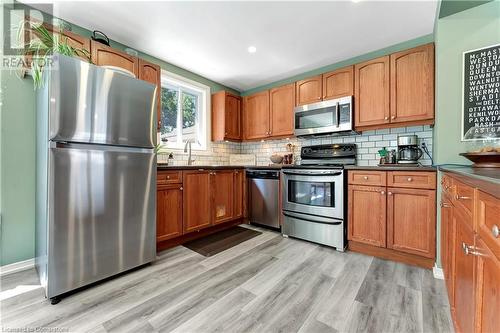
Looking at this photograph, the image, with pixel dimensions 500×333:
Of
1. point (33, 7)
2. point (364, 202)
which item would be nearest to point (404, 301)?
point (364, 202)

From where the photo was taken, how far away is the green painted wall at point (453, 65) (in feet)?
6.08

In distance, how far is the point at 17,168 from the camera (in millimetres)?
1950

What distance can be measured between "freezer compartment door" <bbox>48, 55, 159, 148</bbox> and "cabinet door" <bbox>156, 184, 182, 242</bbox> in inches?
24.9

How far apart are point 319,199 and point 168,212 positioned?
70.3 inches

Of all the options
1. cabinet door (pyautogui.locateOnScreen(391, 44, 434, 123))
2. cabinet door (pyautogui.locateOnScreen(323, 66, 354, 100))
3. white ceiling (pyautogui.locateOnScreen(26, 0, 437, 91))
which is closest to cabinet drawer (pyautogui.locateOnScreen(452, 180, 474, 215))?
cabinet door (pyautogui.locateOnScreen(391, 44, 434, 123))

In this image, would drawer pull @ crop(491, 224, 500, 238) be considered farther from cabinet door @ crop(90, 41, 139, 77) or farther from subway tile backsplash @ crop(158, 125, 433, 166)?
cabinet door @ crop(90, 41, 139, 77)

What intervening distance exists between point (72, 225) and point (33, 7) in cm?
214

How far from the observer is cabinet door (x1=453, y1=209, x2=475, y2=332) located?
2.71 ft

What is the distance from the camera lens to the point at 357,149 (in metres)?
3.02

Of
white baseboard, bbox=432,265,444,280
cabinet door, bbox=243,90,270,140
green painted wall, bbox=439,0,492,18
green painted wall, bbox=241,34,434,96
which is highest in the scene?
green painted wall, bbox=241,34,434,96

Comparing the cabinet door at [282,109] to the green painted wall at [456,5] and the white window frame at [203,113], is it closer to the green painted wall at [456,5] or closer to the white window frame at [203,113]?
the white window frame at [203,113]

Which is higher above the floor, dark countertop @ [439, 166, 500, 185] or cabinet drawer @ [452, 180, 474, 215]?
dark countertop @ [439, 166, 500, 185]

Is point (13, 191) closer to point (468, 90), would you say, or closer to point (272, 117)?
point (272, 117)

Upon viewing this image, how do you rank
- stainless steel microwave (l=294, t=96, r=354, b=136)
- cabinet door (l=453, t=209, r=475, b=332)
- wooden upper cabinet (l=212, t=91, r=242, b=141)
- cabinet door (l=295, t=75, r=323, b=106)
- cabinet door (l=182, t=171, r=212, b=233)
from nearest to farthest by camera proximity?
cabinet door (l=453, t=209, r=475, b=332)
cabinet door (l=182, t=171, r=212, b=233)
stainless steel microwave (l=294, t=96, r=354, b=136)
cabinet door (l=295, t=75, r=323, b=106)
wooden upper cabinet (l=212, t=91, r=242, b=141)
